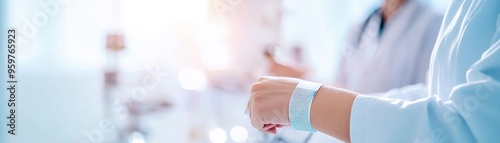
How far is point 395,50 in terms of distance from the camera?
4.33ft

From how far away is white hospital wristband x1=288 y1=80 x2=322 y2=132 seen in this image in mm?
554

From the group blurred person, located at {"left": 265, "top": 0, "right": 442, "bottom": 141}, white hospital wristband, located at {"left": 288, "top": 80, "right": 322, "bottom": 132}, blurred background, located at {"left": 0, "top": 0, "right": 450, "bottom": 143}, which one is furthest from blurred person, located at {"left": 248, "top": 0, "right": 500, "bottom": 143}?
blurred person, located at {"left": 265, "top": 0, "right": 442, "bottom": 141}

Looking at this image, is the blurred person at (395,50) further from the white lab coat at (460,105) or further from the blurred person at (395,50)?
the white lab coat at (460,105)

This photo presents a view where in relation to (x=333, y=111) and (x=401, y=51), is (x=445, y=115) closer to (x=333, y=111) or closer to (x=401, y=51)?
(x=333, y=111)

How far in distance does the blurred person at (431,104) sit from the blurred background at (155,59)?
203 millimetres

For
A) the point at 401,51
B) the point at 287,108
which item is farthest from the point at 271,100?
the point at 401,51

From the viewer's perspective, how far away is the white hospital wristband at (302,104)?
55 centimetres

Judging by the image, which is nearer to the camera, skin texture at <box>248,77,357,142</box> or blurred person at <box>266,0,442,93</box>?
skin texture at <box>248,77,357,142</box>

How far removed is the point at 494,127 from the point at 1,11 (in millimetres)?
695

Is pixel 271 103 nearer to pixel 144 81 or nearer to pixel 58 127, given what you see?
pixel 58 127

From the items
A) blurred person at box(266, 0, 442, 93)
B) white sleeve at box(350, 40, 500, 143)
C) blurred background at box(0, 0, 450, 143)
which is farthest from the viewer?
blurred person at box(266, 0, 442, 93)

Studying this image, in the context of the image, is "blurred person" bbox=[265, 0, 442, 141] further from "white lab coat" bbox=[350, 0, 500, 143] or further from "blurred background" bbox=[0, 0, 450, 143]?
"white lab coat" bbox=[350, 0, 500, 143]

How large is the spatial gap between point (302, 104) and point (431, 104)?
148 millimetres

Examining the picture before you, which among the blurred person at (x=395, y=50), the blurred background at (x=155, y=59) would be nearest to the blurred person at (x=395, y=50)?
the blurred person at (x=395, y=50)
